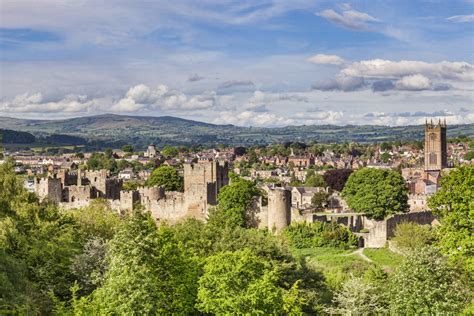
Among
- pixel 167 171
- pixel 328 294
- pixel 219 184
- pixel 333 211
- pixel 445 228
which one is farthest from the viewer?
pixel 167 171

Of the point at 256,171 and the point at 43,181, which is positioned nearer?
the point at 43,181

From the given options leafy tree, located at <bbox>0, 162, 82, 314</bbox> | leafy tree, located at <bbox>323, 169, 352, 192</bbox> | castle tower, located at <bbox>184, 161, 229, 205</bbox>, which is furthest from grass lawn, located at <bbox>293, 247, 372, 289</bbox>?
leafy tree, located at <bbox>323, 169, 352, 192</bbox>

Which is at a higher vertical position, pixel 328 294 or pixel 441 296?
pixel 441 296

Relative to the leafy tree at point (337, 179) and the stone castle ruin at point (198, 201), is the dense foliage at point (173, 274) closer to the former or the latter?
the stone castle ruin at point (198, 201)

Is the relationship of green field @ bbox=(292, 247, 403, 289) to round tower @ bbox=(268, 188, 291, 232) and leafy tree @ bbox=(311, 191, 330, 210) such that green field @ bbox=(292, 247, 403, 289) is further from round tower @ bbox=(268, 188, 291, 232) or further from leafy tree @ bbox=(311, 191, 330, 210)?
leafy tree @ bbox=(311, 191, 330, 210)

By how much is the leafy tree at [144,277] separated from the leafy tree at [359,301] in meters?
4.90

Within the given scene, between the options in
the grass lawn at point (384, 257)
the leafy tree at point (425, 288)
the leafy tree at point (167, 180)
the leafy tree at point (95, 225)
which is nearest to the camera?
the leafy tree at point (425, 288)

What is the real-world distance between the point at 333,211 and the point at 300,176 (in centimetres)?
5870

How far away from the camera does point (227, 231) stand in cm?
2981

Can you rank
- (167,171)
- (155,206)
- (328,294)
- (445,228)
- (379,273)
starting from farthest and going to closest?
(167,171) → (155,206) → (379,273) → (328,294) → (445,228)

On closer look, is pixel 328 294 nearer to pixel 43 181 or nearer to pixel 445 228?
pixel 445 228

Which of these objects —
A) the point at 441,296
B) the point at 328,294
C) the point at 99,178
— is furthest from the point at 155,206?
the point at 441,296

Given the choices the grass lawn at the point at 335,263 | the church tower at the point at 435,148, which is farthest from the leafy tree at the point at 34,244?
the church tower at the point at 435,148

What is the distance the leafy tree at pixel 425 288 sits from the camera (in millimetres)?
19000
